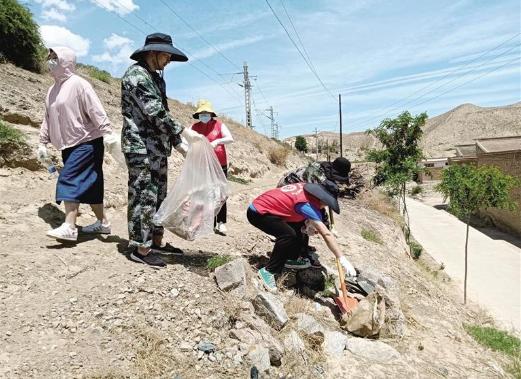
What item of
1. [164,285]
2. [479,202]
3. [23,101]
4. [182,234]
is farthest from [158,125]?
[479,202]

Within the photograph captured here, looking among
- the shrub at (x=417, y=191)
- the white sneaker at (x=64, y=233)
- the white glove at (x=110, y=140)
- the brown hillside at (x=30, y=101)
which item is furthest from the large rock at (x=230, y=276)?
the shrub at (x=417, y=191)

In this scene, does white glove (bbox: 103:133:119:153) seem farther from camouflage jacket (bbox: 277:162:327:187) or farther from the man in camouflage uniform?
camouflage jacket (bbox: 277:162:327:187)

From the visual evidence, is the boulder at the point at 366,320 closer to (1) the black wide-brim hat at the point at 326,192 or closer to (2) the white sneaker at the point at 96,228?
(1) the black wide-brim hat at the point at 326,192

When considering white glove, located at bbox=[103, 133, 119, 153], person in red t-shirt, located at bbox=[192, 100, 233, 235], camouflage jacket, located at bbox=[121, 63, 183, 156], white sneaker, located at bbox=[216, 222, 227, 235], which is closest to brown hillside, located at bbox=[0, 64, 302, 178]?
person in red t-shirt, located at bbox=[192, 100, 233, 235]

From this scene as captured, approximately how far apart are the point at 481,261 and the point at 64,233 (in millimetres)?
17882

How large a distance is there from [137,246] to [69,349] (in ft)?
3.67

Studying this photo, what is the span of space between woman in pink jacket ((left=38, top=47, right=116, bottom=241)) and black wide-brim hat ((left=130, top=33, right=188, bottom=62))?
54 cm

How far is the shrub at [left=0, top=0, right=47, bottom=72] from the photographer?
857 centimetres

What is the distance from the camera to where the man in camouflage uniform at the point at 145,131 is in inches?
132

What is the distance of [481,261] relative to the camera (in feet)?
57.0

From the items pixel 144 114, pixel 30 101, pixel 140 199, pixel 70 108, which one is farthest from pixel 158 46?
pixel 30 101

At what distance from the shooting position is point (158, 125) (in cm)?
341

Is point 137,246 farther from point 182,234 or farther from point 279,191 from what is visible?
point 279,191

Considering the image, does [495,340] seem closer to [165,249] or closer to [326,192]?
[326,192]
